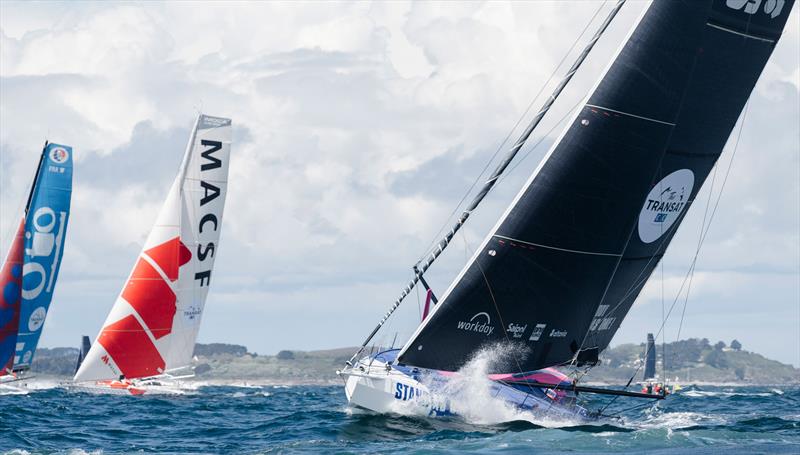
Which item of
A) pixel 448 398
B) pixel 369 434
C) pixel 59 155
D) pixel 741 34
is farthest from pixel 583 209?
pixel 59 155

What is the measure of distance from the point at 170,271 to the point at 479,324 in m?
25.7

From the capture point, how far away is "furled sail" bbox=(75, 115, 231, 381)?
50375 millimetres

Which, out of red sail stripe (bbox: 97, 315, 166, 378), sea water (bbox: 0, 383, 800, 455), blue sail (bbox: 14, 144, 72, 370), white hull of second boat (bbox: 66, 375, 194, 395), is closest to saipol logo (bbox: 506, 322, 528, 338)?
sea water (bbox: 0, 383, 800, 455)

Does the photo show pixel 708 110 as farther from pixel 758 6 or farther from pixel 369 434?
pixel 369 434

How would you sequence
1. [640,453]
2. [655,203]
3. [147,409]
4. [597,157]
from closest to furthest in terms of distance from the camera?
[640,453] → [597,157] → [655,203] → [147,409]

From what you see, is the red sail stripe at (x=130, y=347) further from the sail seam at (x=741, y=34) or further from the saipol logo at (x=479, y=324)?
the sail seam at (x=741, y=34)

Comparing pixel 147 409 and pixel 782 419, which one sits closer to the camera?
pixel 782 419

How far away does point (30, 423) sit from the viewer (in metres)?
31.3

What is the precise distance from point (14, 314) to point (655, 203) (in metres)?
30.9

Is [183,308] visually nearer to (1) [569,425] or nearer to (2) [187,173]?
(2) [187,173]

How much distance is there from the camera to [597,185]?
28.4 meters

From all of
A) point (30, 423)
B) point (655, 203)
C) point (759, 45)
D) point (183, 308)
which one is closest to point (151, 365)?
point (183, 308)

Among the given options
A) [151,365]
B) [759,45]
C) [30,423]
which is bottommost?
[30,423]

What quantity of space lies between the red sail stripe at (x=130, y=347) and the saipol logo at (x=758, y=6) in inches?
1230
